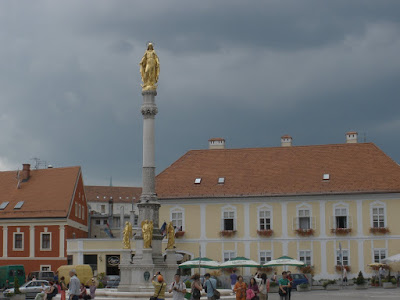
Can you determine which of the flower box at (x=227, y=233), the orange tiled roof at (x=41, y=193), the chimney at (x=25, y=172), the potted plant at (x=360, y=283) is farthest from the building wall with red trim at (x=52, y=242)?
the potted plant at (x=360, y=283)

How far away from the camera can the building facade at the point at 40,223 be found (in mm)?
58812

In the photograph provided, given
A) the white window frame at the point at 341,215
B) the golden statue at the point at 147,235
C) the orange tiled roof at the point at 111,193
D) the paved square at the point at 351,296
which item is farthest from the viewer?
the orange tiled roof at the point at 111,193

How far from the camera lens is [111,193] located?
5182 inches

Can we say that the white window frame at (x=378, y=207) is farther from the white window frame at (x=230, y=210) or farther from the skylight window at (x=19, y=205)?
the skylight window at (x=19, y=205)

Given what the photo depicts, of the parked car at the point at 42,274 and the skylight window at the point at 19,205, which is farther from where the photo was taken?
the skylight window at the point at 19,205

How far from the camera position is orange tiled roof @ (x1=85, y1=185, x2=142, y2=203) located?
129 metres

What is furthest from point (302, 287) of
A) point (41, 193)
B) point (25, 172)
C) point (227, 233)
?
point (25, 172)

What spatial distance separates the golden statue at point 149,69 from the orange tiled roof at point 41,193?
2390 cm

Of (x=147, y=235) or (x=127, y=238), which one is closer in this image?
(x=147, y=235)

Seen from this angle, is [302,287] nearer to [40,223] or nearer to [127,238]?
[127,238]

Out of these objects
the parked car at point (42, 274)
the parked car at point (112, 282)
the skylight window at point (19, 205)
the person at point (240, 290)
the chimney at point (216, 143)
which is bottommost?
the parked car at point (112, 282)

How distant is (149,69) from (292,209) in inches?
886

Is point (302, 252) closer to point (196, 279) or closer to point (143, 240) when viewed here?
point (143, 240)

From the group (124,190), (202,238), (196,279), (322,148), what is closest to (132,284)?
(196,279)
